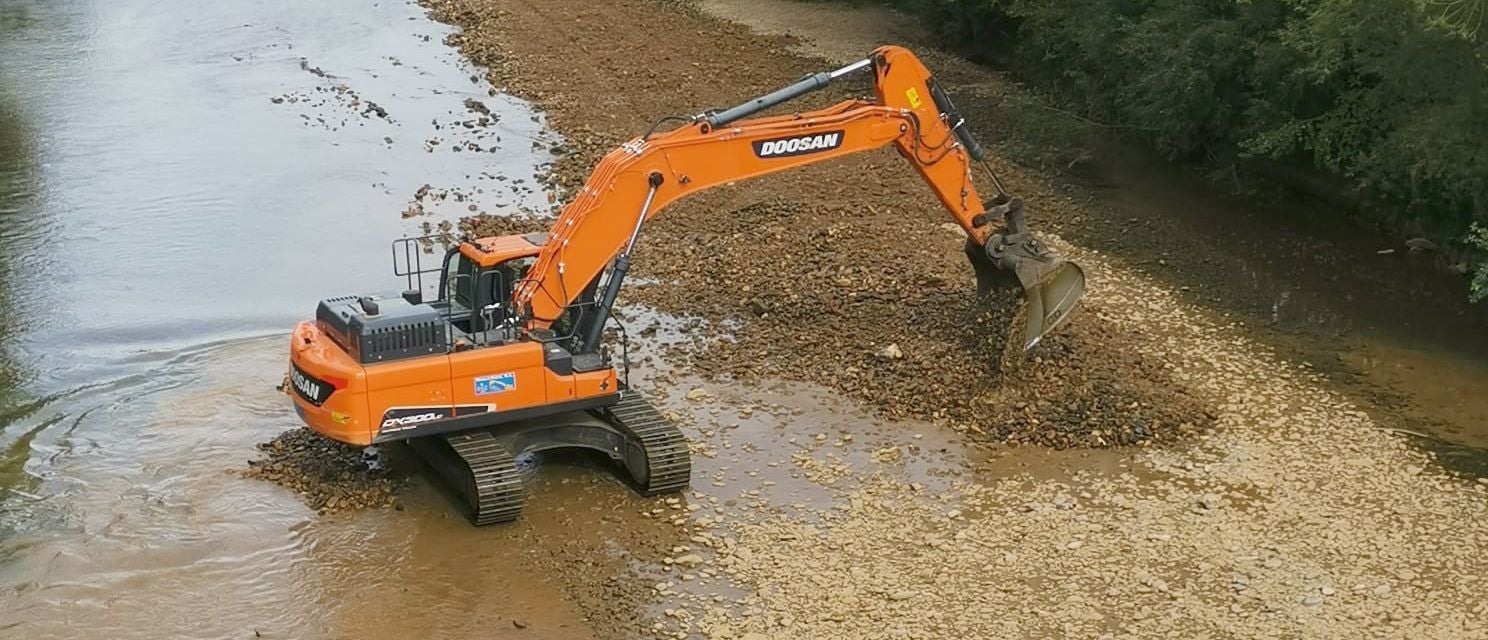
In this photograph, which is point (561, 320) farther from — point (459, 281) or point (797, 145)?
point (797, 145)

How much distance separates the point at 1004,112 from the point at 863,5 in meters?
12.1

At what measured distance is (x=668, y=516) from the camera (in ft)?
43.4

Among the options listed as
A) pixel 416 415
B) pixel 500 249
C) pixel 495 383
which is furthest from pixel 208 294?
pixel 495 383

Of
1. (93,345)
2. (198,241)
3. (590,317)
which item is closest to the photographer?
(590,317)

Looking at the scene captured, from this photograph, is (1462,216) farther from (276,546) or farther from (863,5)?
(863,5)

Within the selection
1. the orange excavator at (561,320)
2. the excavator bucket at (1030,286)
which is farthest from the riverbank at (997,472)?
the orange excavator at (561,320)

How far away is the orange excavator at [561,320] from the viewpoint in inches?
500

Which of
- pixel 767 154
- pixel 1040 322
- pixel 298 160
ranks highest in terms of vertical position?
pixel 767 154

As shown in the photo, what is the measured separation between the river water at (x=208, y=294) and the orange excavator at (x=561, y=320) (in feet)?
2.06

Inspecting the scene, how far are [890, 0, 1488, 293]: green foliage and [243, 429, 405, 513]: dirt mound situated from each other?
11734mm

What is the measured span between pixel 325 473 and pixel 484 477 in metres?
1.98

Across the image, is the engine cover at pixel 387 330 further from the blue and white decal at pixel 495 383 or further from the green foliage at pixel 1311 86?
the green foliage at pixel 1311 86

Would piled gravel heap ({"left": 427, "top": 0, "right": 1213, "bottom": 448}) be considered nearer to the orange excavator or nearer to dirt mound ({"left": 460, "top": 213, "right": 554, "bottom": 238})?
dirt mound ({"left": 460, "top": 213, "right": 554, "bottom": 238})

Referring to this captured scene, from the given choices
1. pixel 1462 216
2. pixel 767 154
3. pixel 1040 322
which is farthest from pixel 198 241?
pixel 1462 216
